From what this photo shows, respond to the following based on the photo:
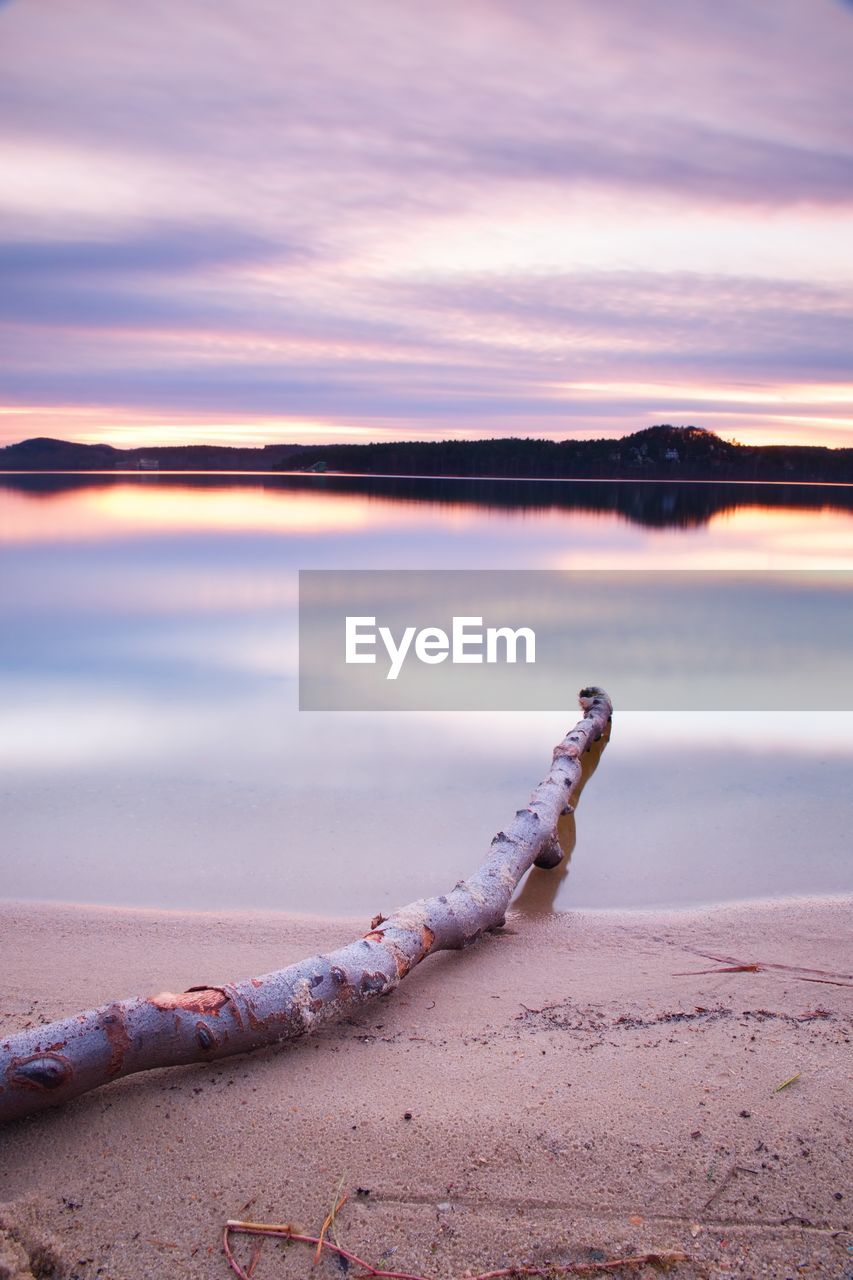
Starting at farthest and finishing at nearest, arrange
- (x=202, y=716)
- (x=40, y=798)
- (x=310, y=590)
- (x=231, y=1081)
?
(x=310, y=590), (x=202, y=716), (x=40, y=798), (x=231, y=1081)

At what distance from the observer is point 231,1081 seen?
3053 millimetres

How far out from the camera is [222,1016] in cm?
310

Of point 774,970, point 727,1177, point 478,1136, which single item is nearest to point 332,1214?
point 478,1136

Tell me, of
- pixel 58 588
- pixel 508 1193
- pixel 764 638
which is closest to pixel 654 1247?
pixel 508 1193

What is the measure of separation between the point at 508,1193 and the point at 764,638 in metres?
13.6

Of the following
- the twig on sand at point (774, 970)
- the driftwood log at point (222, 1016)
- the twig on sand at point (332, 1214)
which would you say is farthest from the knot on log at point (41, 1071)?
the twig on sand at point (774, 970)

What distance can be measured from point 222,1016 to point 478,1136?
3.09 feet

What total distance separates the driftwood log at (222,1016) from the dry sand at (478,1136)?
0.36 feet

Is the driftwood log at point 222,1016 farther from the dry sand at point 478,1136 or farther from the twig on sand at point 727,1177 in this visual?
the twig on sand at point 727,1177

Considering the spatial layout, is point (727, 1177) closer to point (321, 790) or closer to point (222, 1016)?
point (222, 1016)

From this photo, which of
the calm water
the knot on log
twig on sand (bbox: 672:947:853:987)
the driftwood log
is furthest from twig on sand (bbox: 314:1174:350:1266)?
the calm water

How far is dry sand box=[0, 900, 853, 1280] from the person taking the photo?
2330mm

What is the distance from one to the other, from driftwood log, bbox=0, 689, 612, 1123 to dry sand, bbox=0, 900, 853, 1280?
4.3 inches

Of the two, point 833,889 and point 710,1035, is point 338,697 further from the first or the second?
point 710,1035
